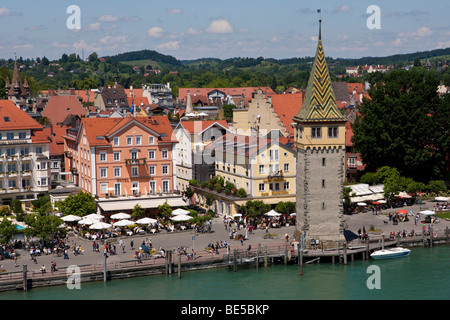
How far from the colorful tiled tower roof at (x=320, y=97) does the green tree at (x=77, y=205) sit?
25.6 m

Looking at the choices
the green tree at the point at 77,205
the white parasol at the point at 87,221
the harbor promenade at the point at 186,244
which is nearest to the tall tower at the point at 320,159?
the harbor promenade at the point at 186,244

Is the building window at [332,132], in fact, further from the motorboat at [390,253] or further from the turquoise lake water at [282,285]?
the turquoise lake water at [282,285]

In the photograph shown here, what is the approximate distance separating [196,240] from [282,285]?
47.1ft

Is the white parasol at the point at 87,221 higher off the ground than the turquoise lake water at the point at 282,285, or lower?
higher

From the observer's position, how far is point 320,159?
7119 cm

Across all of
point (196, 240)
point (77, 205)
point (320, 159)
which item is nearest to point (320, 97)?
point (320, 159)

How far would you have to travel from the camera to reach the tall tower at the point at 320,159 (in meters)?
70.6

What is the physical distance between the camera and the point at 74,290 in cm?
6172

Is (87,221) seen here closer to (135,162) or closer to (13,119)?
(135,162)

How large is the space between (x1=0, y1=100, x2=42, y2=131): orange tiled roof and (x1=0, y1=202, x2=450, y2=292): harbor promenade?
19420mm

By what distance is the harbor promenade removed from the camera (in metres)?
65.7

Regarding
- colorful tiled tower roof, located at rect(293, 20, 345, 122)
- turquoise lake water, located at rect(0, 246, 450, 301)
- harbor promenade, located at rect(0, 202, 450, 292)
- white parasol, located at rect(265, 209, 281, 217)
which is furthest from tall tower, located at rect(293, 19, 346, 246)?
white parasol, located at rect(265, 209, 281, 217)
